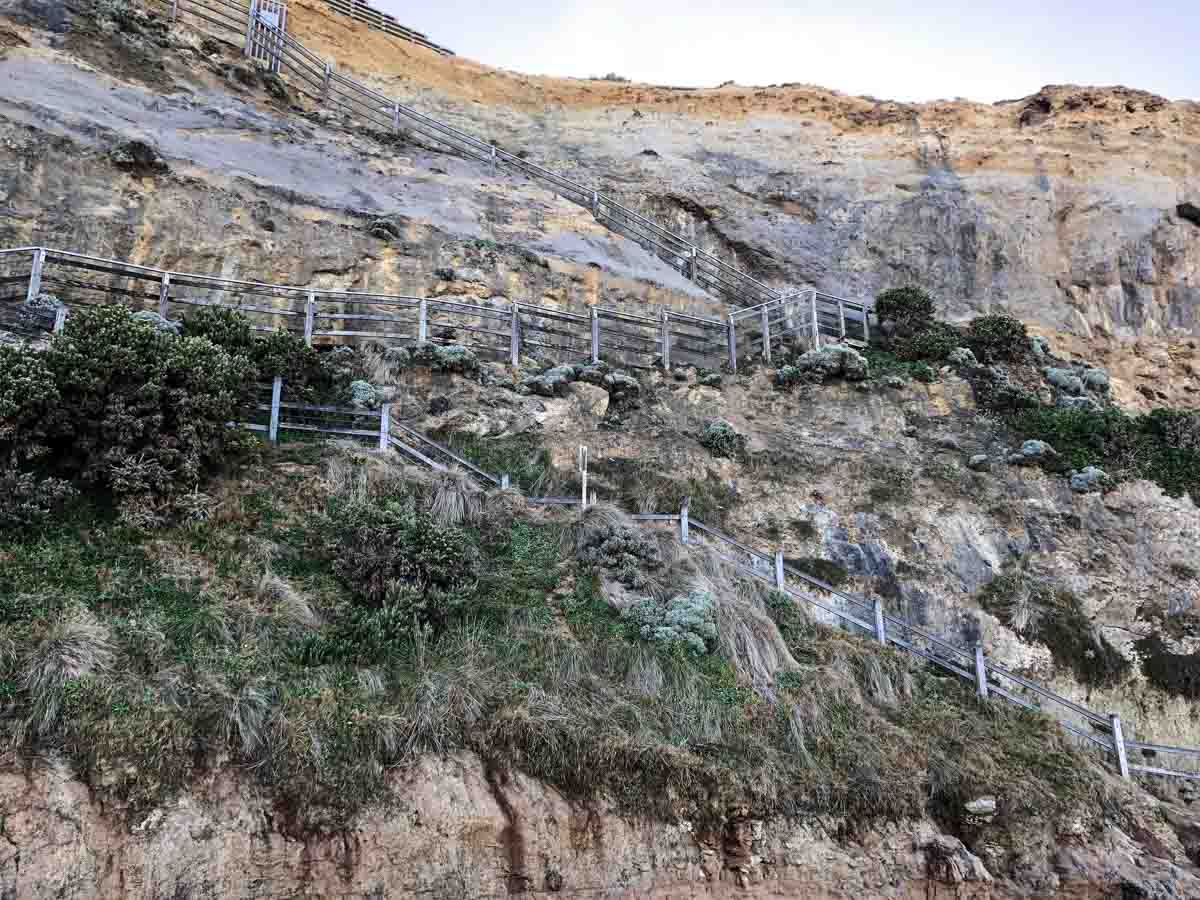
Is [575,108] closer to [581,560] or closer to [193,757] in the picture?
[581,560]

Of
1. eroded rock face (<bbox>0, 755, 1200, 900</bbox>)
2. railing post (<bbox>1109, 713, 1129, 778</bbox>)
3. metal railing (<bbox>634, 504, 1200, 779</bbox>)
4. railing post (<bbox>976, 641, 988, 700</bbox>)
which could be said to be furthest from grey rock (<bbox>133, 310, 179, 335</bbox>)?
railing post (<bbox>1109, 713, 1129, 778</bbox>)

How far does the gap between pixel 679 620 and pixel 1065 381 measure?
1426 centimetres

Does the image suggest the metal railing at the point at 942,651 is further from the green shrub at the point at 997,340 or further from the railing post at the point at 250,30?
the railing post at the point at 250,30

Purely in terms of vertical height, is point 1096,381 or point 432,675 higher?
point 1096,381

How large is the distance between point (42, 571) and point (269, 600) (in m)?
2.10

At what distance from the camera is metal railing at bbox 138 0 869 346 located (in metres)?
26.0

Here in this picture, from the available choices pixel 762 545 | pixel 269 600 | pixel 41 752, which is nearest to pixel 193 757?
pixel 41 752

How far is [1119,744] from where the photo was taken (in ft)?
43.1

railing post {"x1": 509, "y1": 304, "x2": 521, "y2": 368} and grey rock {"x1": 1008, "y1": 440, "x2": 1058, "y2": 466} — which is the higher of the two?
railing post {"x1": 509, "y1": 304, "x2": 521, "y2": 368}

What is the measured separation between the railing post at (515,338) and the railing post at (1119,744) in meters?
11.4

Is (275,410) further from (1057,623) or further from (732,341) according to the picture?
(1057,623)

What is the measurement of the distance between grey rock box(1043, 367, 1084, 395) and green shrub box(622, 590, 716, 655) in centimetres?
1345

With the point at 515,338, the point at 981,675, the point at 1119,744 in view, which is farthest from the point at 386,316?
the point at 1119,744

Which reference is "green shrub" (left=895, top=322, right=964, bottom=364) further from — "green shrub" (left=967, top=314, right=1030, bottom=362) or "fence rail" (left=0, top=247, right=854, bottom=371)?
"fence rail" (left=0, top=247, right=854, bottom=371)
